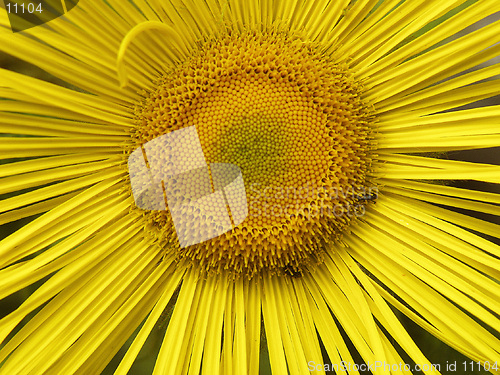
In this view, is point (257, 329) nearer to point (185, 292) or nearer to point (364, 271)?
point (185, 292)

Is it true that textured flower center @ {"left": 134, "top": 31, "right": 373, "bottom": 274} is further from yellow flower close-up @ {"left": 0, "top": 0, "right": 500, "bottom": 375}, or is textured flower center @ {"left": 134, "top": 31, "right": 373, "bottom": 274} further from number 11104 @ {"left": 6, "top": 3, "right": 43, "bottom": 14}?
number 11104 @ {"left": 6, "top": 3, "right": 43, "bottom": 14}

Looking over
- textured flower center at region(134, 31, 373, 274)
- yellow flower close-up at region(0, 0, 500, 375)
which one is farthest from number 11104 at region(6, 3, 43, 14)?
textured flower center at region(134, 31, 373, 274)

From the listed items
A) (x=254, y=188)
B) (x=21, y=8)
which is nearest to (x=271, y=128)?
(x=254, y=188)

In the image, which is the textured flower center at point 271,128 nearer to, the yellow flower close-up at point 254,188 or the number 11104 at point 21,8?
the yellow flower close-up at point 254,188

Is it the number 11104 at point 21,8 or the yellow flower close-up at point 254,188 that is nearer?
the number 11104 at point 21,8

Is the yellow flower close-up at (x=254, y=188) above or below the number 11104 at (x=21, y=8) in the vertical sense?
below

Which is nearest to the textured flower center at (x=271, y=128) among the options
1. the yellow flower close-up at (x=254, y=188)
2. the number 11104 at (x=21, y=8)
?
the yellow flower close-up at (x=254, y=188)
